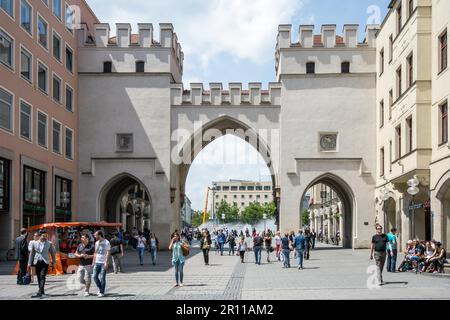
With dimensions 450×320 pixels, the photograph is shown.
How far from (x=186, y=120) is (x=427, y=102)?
17.5m

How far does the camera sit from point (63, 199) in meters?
38.2

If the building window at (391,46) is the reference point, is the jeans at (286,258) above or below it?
below

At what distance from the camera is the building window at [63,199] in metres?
38.4

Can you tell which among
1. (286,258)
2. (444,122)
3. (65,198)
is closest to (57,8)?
(65,198)

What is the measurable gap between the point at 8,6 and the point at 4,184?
8256 mm

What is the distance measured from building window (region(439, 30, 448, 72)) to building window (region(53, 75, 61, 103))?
845 inches

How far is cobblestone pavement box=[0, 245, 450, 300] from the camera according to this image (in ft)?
50.4

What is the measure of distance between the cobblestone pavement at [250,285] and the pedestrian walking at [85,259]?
37cm

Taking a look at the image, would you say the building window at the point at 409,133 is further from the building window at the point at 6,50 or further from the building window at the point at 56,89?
the building window at the point at 56,89

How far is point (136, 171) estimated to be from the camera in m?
42.0

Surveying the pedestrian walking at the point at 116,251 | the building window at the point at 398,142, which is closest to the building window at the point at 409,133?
the building window at the point at 398,142

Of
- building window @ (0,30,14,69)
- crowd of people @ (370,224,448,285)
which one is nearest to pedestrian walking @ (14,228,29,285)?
crowd of people @ (370,224,448,285)
